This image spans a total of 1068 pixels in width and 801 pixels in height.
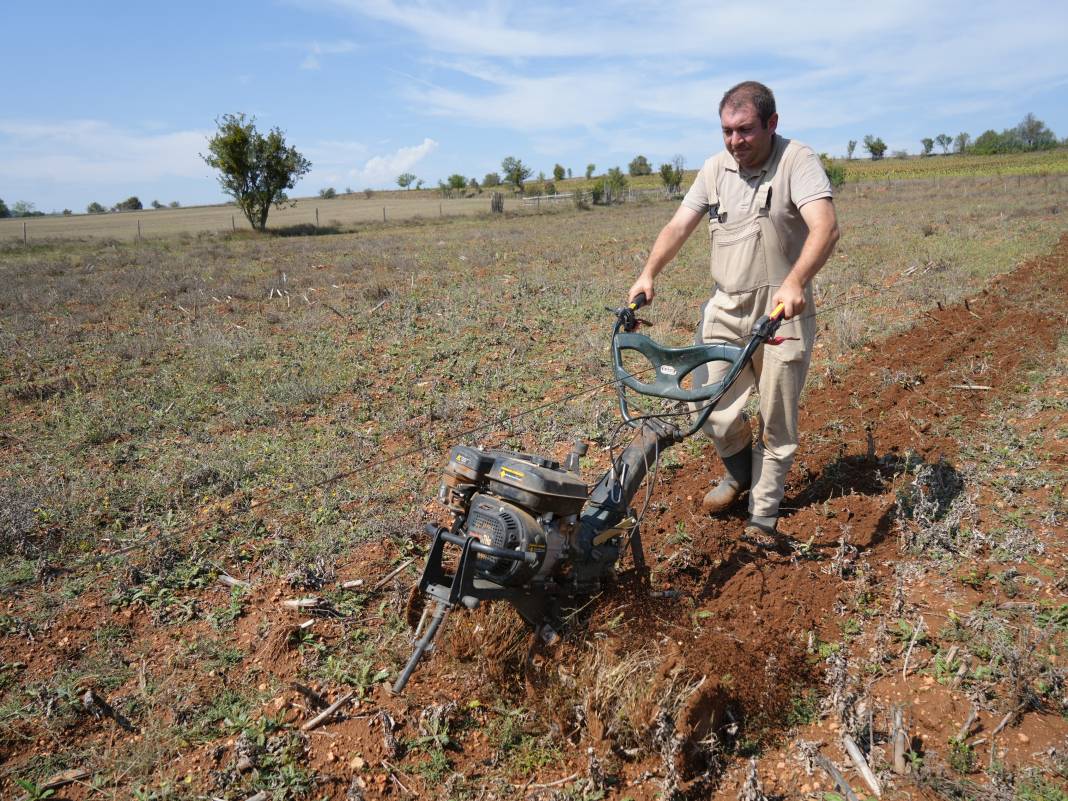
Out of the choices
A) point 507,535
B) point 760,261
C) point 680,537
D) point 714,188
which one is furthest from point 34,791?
point 714,188

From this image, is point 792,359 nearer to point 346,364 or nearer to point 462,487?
point 462,487

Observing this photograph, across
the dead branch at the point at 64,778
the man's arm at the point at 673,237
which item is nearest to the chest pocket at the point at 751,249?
the man's arm at the point at 673,237

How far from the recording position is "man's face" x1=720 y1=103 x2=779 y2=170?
353 centimetres

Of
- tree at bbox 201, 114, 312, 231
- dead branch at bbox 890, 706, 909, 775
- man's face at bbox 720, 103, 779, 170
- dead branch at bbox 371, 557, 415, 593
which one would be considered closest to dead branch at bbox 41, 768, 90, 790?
dead branch at bbox 371, 557, 415, 593

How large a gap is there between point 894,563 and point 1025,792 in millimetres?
1634

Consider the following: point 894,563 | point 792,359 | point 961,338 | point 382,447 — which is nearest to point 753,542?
point 894,563

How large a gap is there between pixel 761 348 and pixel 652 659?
196 cm

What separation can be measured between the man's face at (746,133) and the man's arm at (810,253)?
380 mm

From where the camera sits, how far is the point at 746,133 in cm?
355

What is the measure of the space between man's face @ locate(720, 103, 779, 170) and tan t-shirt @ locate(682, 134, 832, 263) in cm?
11

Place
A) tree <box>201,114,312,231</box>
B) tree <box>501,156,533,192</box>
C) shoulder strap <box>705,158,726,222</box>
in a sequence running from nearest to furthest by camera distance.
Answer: shoulder strap <box>705,158,726,222</box>, tree <box>201,114,312,231</box>, tree <box>501,156,533,192</box>

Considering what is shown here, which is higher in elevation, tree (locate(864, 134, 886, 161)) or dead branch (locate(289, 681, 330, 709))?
tree (locate(864, 134, 886, 161))

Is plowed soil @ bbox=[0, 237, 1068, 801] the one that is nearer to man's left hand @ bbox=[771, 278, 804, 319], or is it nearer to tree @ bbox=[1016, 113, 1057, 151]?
man's left hand @ bbox=[771, 278, 804, 319]

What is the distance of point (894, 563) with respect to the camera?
3.96 meters
